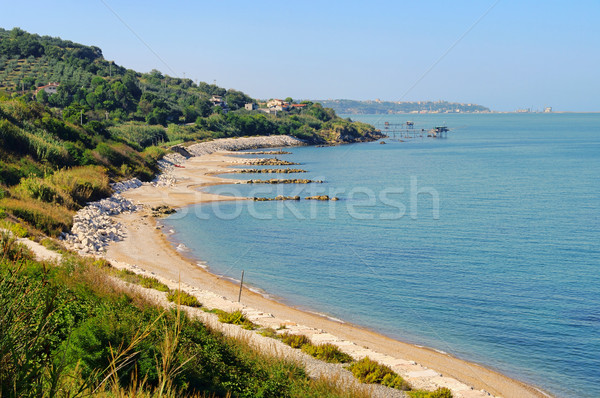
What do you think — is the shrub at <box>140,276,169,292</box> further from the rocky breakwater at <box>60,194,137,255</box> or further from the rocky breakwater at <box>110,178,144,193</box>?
the rocky breakwater at <box>110,178,144,193</box>

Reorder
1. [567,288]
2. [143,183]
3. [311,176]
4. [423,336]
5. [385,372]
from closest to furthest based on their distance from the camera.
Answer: [385,372]
[423,336]
[567,288]
[143,183]
[311,176]

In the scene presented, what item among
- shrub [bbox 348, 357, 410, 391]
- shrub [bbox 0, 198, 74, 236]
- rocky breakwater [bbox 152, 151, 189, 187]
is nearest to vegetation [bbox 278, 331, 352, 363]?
shrub [bbox 348, 357, 410, 391]

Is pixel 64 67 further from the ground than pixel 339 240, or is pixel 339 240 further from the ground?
pixel 64 67

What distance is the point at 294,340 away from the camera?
1425cm

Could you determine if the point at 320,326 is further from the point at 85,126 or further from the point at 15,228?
the point at 85,126

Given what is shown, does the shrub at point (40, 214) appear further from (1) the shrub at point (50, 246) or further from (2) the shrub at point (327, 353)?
(2) the shrub at point (327, 353)

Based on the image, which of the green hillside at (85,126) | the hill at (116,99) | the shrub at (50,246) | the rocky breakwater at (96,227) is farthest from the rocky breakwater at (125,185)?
the hill at (116,99)

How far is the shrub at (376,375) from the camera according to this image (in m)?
11.9

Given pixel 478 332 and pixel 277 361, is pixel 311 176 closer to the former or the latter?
pixel 478 332

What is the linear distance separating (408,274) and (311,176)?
40.3 metres

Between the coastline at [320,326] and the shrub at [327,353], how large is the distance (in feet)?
3.11

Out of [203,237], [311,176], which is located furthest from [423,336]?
[311,176]

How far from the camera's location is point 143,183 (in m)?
50.1

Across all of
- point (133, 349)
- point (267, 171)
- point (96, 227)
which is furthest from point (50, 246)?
point (267, 171)
